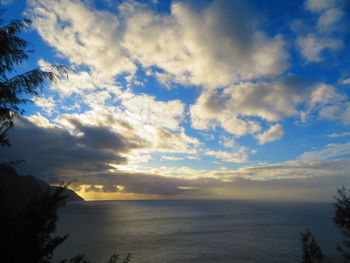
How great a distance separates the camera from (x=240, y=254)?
59875mm

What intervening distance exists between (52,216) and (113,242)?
7822 cm

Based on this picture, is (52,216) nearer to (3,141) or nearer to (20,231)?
(20,231)

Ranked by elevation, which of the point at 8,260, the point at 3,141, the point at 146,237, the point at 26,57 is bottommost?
the point at 146,237

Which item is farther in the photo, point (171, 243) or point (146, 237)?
point (146, 237)

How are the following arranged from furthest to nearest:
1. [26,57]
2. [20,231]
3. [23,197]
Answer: [23,197]
[20,231]
[26,57]

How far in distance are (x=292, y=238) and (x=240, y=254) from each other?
36.5 m

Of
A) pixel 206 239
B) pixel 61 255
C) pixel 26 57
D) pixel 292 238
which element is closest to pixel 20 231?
pixel 26 57

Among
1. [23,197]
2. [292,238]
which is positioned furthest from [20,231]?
[23,197]

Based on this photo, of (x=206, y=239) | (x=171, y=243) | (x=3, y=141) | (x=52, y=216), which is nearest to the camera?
(x=3, y=141)

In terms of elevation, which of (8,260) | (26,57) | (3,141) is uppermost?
(26,57)

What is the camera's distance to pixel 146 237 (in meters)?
82.2

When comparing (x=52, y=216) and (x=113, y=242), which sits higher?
(x=52, y=216)

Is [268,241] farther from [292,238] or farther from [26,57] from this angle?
[26,57]

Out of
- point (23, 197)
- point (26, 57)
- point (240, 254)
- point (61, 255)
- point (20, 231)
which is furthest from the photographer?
point (23, 197)
